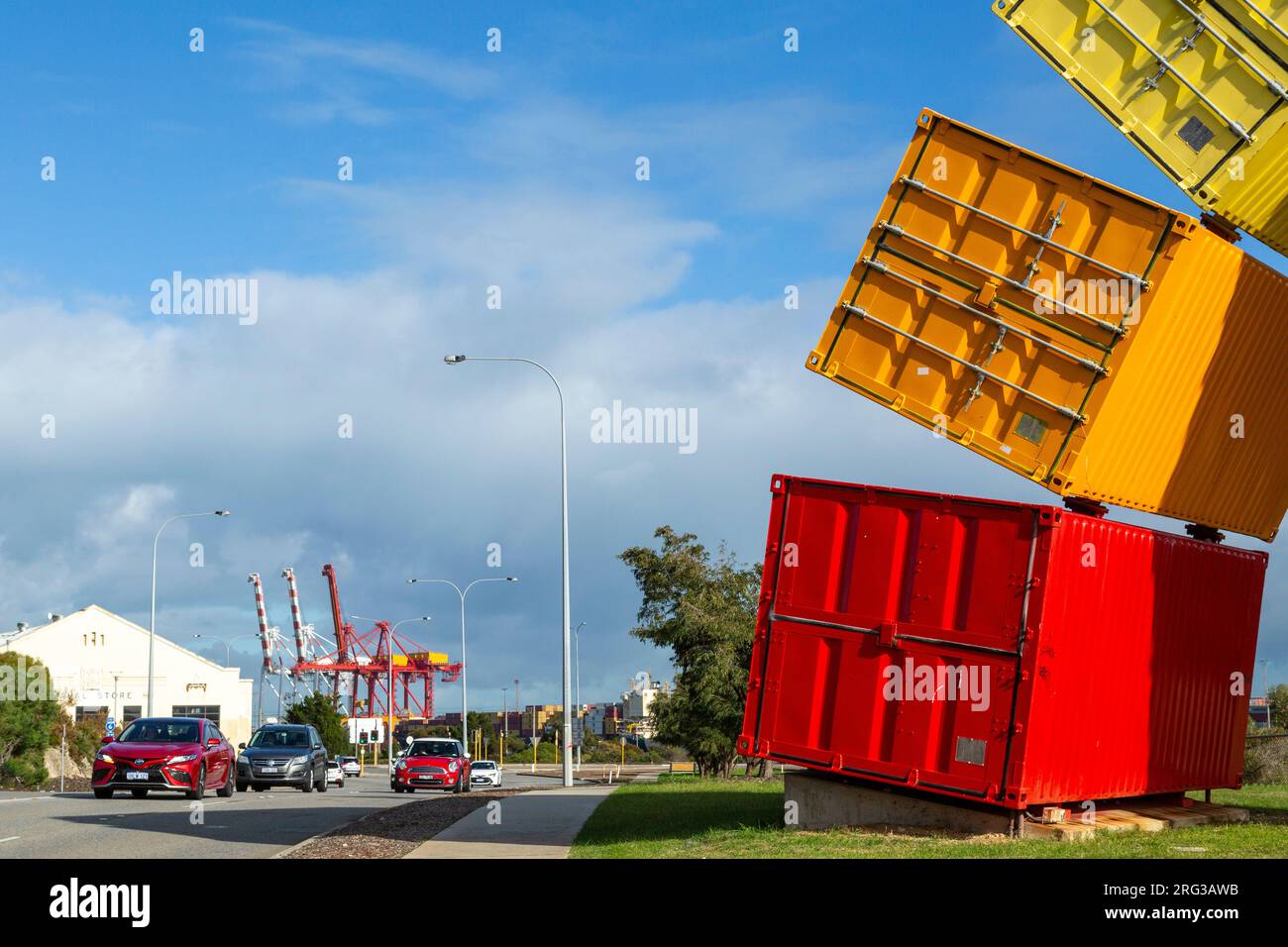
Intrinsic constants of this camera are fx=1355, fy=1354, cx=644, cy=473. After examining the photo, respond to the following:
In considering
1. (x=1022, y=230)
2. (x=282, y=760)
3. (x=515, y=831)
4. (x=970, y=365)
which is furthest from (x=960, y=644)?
(x=282, y=760)

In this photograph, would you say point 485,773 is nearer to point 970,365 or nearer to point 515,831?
point 515,831

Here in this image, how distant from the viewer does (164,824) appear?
1655 cm

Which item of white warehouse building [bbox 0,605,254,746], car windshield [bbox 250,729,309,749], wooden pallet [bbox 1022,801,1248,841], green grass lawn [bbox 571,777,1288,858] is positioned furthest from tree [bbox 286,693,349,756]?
wooden pallet [bbox 1022,801,1248,841]

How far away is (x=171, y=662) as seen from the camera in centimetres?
7525

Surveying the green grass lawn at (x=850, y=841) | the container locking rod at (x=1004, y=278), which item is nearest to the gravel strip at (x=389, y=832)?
the green grass lawn at (x=850, y=841)

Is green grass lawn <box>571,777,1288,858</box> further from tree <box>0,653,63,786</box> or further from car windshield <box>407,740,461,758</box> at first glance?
tree <box>0,653,63,786</box>

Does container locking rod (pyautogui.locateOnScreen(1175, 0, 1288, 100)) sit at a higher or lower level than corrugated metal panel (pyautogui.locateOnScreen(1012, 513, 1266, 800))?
higher

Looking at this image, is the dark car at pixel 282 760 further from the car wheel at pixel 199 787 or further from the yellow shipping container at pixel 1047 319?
the yellow shipping container at pixel 1047 319

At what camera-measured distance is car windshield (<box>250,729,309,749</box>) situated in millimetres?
27969

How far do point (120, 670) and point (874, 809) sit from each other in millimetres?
67743

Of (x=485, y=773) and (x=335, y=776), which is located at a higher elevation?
(x=335, y=776)

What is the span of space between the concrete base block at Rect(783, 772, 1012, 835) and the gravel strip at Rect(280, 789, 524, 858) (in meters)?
3.93

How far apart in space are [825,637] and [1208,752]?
5.70m
